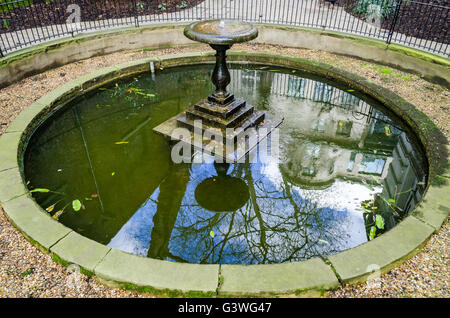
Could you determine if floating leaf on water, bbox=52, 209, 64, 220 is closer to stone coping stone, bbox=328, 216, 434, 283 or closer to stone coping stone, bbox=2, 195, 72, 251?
stone coping stone, bbox=2, 195, 72, 251

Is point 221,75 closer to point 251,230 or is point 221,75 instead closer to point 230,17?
point 251,230

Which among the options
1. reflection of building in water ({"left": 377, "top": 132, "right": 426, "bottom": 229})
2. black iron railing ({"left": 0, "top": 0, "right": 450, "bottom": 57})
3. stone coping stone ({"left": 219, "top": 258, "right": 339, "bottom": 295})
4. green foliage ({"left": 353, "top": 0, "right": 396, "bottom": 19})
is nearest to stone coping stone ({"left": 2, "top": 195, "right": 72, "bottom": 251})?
stone coping stone ({"left": 219, "top": 258, "right": 339, "bottom": 295})

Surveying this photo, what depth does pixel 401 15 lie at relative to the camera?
12328mm

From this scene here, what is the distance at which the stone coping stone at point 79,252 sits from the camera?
11.3ft

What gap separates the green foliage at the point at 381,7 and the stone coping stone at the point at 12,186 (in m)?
12.8

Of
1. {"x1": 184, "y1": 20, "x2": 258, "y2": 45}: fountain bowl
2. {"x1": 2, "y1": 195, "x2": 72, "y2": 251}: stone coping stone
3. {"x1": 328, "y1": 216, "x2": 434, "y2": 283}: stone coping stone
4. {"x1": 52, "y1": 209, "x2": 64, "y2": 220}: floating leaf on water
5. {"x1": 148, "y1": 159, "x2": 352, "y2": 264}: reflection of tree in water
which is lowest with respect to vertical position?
{"x1": 148, "y1": 159, "x2": 352, "y2": 264}: reflection of tree in water

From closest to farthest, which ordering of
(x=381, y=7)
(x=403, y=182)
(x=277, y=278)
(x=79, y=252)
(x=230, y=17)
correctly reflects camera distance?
(x=277, y=278), (x=79, y=252), (x=403, y=182), (x=230, y=17), (x=381, y=7)

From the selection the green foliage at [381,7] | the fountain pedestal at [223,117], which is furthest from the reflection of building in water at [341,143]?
the green foliage at [381,7]

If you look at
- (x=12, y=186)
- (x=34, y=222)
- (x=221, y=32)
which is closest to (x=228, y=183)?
(x=221, y=32)

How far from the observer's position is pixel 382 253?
3602 mm

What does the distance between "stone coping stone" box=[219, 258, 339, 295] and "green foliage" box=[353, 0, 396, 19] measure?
11774mm

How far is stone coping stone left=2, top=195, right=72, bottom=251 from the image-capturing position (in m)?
3.71

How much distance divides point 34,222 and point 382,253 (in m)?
4.23

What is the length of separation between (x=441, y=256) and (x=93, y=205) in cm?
459
